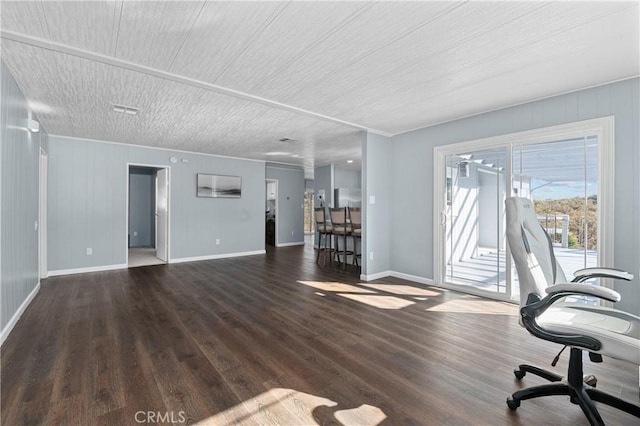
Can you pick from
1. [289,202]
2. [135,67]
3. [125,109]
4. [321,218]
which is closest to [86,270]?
[125,109]

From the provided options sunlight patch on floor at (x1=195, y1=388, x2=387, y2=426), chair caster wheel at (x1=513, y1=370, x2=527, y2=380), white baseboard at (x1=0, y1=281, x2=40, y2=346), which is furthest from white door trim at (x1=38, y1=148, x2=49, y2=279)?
chair caster wheel at (x1=513, y1=370, x2=527, y2=380)

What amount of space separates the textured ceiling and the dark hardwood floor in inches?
97.9

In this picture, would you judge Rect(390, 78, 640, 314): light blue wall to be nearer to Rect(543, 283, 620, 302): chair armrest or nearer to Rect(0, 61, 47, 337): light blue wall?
Rect(543, 283, 620, 302): chair armrest

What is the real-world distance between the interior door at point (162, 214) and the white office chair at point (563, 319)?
642cm

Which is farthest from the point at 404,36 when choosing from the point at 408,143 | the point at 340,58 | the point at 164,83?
the point at 408,143

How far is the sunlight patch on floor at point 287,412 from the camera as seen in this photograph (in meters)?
1.61

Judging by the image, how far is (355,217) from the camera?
5.57 metres

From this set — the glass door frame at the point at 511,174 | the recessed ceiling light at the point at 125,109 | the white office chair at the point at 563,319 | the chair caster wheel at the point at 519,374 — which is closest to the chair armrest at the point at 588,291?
the white office chair at the point at 563,319

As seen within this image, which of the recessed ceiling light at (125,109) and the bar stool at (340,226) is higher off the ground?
the recessed ceiling light at (125,109)

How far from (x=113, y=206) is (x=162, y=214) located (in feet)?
3.46

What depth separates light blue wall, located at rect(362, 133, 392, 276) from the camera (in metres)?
4.82

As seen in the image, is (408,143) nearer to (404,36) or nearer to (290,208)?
(404,36)

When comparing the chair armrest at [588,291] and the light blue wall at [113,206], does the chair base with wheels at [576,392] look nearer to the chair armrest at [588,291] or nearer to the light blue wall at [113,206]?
the chair armrest at [588,291]

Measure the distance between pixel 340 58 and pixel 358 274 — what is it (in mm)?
3788
